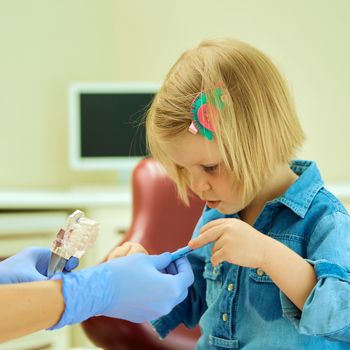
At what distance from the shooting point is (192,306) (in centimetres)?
118

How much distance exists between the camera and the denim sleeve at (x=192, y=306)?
1169 millimetres

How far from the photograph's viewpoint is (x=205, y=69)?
0.97 metres

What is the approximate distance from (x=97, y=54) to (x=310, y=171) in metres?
2.49

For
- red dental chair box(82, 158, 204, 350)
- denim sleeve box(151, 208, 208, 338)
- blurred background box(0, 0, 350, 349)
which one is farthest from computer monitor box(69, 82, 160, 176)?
denim sleeve box(151, 208, 208, 338)

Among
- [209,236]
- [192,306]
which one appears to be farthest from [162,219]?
[209,236]

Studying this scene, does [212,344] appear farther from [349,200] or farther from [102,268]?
[349,200]

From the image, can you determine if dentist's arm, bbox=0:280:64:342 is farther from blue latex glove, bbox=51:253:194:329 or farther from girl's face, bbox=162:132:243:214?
girl's face, bbox=162:132:243:214

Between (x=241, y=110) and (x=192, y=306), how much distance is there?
16.4 inches

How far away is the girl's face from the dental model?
0.58 ft

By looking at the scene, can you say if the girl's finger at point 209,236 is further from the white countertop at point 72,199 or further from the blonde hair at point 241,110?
the white countertop at point 72,199

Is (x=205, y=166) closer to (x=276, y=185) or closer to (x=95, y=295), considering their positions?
(x=276, y=185)

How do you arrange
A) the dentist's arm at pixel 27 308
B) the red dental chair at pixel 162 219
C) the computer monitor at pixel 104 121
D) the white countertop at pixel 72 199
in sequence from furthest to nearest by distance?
the computer monitor at pixel 104 121, the white countertop at pixel 72 199, the red dental chair at pixel 162 219, the dentist's arm at pixel 27 308

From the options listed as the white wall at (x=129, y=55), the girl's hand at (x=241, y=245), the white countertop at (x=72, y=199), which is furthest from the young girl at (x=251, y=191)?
the white wall at (x=129, y=55)

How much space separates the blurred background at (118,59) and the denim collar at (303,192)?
1.48 m
